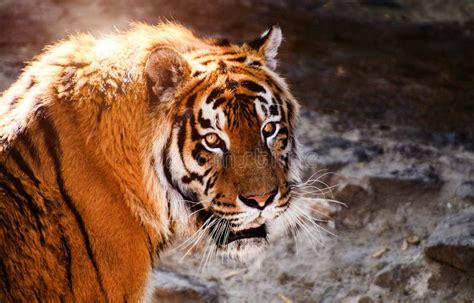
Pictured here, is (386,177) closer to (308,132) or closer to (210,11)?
(308,132)

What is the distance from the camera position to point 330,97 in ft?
15.8

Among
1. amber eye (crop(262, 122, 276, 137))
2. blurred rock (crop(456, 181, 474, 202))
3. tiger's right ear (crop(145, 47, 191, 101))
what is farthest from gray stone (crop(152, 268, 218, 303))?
blurred rock (crop(456, 181, 474, 202))

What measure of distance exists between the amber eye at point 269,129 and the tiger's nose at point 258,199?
0.59ft

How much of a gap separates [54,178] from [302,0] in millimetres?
3992

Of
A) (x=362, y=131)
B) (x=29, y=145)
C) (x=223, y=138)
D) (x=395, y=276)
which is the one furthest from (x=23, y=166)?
(x=362, y=131)

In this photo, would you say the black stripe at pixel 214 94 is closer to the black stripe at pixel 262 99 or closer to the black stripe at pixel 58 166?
the black stripe at pixel 262 99

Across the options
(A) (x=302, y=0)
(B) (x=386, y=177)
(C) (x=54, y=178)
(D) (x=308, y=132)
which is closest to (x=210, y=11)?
(A) (x=302, y=0)

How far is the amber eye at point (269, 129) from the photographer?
2.51 meters

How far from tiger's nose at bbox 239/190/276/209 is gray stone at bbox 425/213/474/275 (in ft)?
4.00

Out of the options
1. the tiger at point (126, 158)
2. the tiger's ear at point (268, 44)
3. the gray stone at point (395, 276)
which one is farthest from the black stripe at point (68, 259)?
the gray stone at point (395, 276)

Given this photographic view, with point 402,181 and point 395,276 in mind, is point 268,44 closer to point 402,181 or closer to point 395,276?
point 395,276

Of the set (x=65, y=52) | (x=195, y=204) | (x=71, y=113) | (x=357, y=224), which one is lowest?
(x=357, y=224)

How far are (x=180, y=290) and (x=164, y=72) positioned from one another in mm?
1205

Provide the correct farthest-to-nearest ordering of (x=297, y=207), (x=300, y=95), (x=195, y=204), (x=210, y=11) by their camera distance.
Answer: (x=210, y=11), (x=300, y=95), (x=297, y=207), (x=195, y=204)
